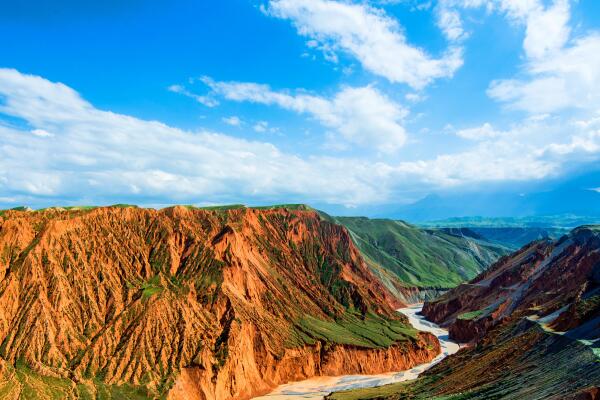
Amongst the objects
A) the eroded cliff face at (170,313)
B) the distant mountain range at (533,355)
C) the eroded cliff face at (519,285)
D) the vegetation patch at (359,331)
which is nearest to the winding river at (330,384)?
the eroded cliff face at (170,313)

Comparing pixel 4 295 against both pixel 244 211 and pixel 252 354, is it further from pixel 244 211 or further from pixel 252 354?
pixel 244 211

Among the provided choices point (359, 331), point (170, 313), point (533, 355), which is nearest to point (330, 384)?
point (359, 331)

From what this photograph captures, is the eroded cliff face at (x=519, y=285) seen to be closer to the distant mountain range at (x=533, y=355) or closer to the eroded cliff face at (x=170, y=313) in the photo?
the distant mountain range at (x=533, y=355)

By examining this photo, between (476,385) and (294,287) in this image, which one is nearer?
(476,385)

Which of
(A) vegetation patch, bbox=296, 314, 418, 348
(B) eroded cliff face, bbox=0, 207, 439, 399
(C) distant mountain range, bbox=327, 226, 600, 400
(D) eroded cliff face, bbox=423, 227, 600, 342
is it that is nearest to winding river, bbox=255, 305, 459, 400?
A: (B) eroded cliff face, bbox=0, 207, 439, 399

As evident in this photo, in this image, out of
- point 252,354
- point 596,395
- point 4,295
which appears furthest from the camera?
point 252,354

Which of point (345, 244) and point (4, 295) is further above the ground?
point (345, 244)

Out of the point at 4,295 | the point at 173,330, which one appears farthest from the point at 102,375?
the point at 4,295

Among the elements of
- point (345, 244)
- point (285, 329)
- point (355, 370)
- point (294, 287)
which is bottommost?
point (355, 370)

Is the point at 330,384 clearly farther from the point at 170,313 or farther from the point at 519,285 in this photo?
the point at 519,285
